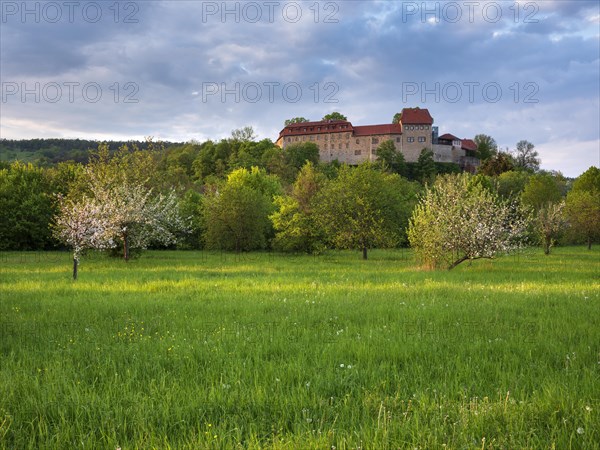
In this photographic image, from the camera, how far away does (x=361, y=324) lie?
9.79 m

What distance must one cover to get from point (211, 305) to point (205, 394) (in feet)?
22.2

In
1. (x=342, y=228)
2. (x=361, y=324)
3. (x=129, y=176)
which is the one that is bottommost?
(x=361, y=324)

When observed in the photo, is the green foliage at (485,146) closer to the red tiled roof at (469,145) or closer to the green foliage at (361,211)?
the red tiled roof at (469,145)

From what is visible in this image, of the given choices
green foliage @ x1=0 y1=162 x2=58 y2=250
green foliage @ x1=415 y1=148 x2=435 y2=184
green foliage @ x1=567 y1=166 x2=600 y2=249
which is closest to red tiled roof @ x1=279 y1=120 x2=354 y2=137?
green foliage @ x1=415 y1=148 x2=435 y2=184

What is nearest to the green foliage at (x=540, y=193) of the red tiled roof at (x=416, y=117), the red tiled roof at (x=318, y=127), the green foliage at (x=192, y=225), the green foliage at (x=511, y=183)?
the green foliage at (x=511, y=183)

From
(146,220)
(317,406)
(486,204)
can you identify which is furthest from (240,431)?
(146,220)

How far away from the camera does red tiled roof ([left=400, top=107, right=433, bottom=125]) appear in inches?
5694

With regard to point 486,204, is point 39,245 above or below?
below

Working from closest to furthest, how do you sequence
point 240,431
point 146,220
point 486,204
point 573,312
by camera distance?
point 240,431, point 573,312, point 486,204, point 146,220

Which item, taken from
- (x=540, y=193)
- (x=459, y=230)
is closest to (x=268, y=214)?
(x=459, y=230)

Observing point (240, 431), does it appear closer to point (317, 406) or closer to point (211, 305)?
point (317, 406)

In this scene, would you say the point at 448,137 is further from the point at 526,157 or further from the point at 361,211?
the point at 361,211

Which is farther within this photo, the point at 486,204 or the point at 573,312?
the point at 486,204

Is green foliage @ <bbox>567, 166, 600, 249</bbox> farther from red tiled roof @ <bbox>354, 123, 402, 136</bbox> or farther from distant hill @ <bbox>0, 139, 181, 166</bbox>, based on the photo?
distant hill @ <bbox>0, 139, 181, 166</bbox>
